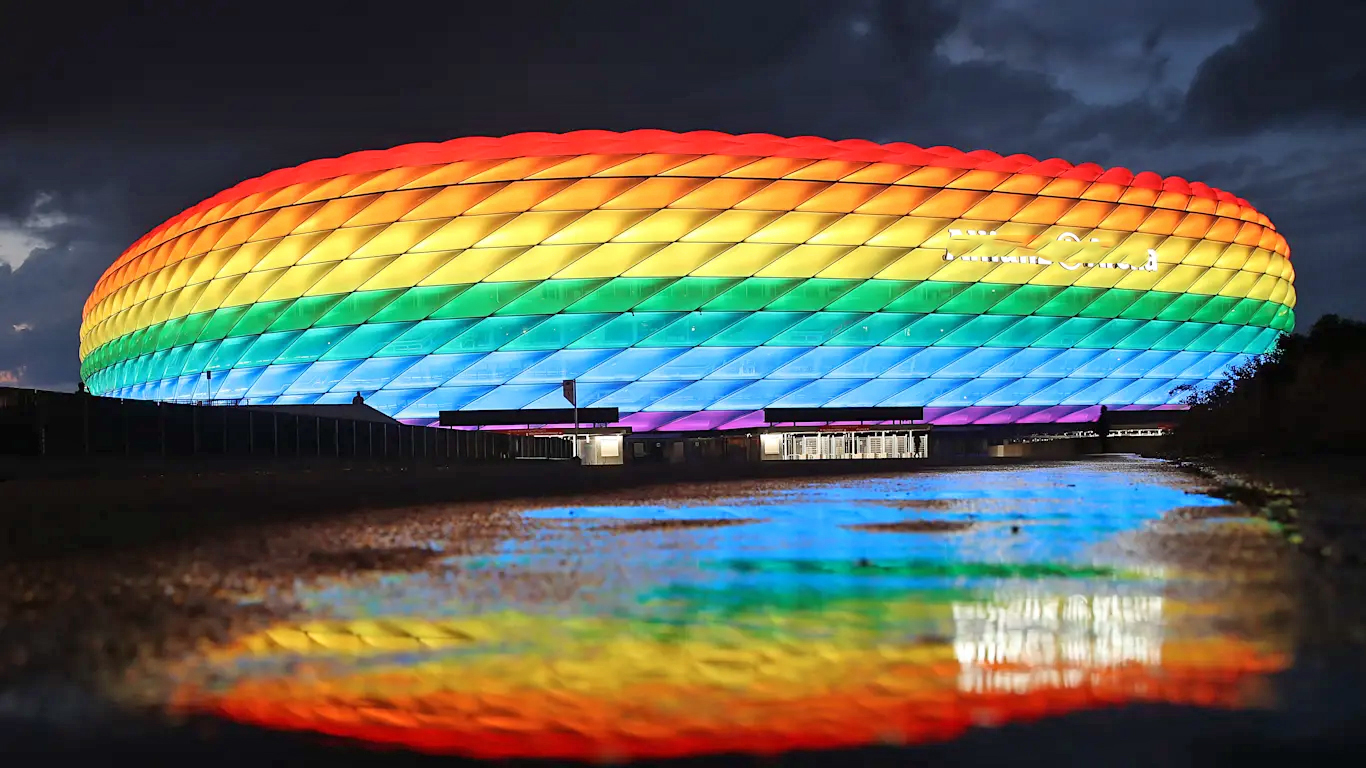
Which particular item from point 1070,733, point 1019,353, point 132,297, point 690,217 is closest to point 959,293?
point 1019,353

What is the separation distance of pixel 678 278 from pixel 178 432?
26.3 m

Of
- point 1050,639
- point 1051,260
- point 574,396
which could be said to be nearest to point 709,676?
point 1050,639

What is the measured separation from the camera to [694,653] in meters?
2.94

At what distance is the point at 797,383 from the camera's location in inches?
1773

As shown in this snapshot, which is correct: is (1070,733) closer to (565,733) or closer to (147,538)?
(565,733)

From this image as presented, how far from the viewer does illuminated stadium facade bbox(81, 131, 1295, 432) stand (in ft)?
137

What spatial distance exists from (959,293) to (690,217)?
429 inches

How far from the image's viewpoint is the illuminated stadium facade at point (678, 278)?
41.8 metres

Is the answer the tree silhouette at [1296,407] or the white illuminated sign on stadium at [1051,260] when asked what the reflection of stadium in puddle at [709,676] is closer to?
the tree silhouette at [1296,407]

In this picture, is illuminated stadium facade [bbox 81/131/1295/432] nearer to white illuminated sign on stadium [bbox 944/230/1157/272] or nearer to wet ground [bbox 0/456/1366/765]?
white illuminated sign on stadium [bbox 944/230/1157/272]

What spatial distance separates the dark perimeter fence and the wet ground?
398 inches

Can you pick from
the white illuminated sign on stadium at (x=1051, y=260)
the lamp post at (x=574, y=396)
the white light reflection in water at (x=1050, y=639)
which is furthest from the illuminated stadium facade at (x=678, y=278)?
the white light reflection in water at (x=1050, y=639)

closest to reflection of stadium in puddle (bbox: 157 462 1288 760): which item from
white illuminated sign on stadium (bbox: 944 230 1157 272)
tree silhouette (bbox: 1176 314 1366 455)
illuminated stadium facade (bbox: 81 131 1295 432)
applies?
tree silhouette (bbox: 1176 314 1366 455)

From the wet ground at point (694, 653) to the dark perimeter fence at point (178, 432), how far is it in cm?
1010
